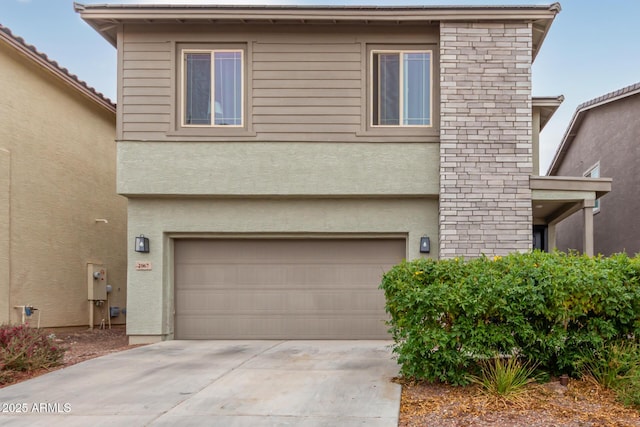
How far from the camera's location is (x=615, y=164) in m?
15.4

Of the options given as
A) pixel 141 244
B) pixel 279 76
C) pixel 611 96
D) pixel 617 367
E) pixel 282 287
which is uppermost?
pixel 611 96

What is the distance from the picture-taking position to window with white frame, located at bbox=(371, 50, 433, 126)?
10.6m

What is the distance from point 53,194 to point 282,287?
18.3ft

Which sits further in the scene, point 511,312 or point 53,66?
point 53,66

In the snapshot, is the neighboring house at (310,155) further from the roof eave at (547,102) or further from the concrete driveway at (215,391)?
the concrete driveway at (215,391)

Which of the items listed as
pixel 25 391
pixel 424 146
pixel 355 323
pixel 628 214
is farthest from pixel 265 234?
pixel 628 214

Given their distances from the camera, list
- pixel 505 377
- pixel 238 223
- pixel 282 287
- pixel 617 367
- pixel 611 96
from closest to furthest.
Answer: pixel 505 377 → pixel 617 367 → pixel 238 223 → pixel 282 287 → pixel 611 96

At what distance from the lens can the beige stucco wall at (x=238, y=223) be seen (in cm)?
1049

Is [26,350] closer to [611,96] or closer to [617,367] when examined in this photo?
[617,367]

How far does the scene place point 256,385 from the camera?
6.78m

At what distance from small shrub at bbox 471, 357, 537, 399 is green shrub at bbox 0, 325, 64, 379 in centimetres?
562

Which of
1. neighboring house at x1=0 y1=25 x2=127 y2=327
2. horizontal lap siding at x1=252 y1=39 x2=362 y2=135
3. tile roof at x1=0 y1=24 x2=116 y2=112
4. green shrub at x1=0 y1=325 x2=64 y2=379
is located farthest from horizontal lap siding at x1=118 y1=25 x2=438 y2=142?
green shrub at x1=0 y1=325 x2=64 y2=379

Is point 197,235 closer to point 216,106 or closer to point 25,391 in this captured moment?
point 216,106

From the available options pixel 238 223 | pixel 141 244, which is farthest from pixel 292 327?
pixel 141 244
